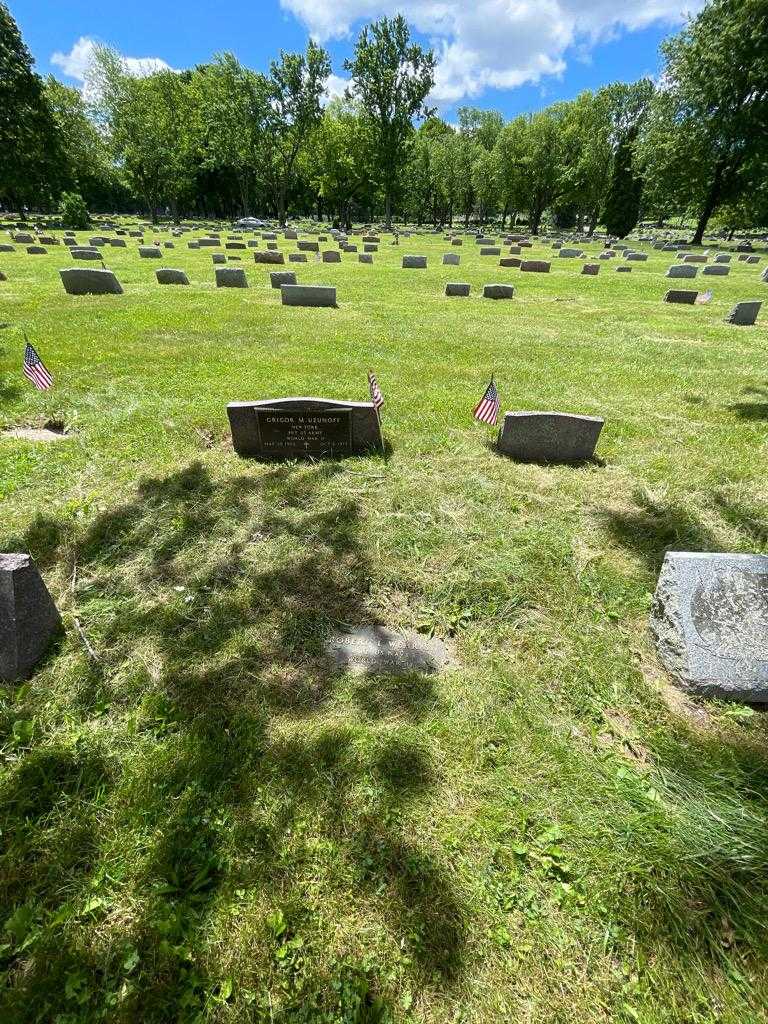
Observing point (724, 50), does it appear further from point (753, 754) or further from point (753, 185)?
point (753, 754)

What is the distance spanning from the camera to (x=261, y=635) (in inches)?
123

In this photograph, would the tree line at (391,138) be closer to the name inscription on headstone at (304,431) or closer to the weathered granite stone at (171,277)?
the weathered granite stone at (171,277)

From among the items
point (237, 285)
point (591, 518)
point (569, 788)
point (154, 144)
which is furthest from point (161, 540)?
point (154, 144)

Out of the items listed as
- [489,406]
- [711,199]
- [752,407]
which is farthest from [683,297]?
[711,199]

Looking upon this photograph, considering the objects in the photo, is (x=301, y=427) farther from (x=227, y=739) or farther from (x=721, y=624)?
(x=721, y=624)

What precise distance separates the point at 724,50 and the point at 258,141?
39.8 meters

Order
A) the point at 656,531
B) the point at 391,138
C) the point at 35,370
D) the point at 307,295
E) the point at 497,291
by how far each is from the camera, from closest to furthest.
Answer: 1. the point at 656,531
2. the point at 35,370
3. the point at 307,295
4. the point at 497,291
5. the point at 391,138

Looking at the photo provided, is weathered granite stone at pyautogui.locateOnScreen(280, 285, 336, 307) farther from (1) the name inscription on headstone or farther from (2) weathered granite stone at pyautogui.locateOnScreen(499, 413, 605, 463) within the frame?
(2) weathered granite stone at pyautogui.locateOnScreen(499, 413, 605, 463)

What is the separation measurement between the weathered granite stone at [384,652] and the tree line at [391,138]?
149ft

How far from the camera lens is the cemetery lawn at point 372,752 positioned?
5.86 ft

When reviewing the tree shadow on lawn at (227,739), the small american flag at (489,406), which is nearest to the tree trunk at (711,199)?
the small american flag at (489,406)

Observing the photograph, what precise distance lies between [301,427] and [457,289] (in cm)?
1290

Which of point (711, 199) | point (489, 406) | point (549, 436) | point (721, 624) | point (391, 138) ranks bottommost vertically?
point (549, 436)

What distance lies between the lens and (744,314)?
12.2m
